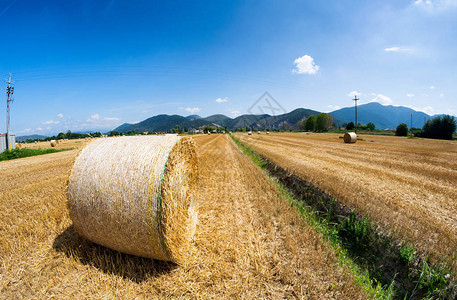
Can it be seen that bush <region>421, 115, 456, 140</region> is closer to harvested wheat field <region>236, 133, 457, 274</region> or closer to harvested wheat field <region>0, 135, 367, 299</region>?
harvested wheat field <region>236, 133, 457, 274</region>

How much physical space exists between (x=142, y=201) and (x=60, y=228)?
10.00ft

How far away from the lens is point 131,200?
325 cm

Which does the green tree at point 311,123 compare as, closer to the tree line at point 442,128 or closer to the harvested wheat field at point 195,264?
the tree line at point 442,128

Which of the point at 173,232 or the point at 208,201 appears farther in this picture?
the point at 208,201

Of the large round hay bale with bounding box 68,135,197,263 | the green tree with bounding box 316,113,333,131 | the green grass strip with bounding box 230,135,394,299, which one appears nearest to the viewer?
the green grass strip with bounding box 230,135,394,299

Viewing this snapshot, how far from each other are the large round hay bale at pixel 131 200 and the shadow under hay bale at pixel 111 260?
223 millimetres

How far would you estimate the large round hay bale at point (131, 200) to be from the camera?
126 inches

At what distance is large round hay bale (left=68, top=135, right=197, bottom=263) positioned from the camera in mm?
3195

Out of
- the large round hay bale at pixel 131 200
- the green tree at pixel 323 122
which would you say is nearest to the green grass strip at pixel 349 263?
the large round hay bale at pixel 131 200

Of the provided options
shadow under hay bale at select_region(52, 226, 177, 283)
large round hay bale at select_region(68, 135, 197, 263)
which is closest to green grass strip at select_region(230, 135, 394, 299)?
large round hay bale at select_region(68, 135, 197, 263)

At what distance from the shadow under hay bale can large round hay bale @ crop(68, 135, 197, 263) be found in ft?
0.73

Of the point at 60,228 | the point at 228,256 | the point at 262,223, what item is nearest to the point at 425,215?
the point at 262,223

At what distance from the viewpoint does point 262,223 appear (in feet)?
15.9

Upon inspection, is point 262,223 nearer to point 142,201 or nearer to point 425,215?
point 142,201
